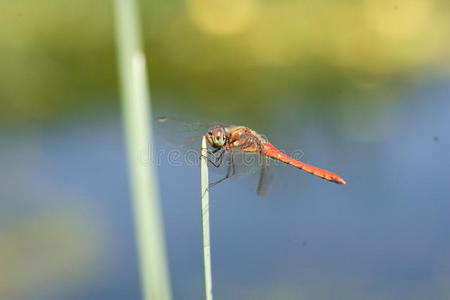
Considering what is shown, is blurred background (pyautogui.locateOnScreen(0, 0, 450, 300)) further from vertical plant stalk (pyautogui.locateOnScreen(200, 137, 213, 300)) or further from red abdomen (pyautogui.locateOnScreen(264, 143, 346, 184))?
vertical plant stalk (pyautogui.locateOnScreen(200, 137, 213, 300))

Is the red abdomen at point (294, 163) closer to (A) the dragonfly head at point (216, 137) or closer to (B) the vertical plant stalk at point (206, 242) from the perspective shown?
(A) the dragonfly head at point (216, 137)

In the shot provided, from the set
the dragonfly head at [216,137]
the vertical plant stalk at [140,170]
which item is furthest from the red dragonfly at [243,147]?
the vertical plant stalk at [140,170]

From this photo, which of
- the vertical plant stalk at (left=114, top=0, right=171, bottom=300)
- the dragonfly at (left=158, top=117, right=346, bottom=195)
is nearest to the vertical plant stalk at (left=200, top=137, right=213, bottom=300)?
the vertical plant stalk at (left=114, top=0, right=171, bottom=300)

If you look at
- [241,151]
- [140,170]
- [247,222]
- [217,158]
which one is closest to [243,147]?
[241,151]

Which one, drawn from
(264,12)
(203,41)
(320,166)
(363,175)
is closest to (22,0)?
(203,41)

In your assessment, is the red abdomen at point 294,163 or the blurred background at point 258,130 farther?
the blurred background at point 258,130

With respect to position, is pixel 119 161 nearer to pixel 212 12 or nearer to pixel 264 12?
pixel 212 12
